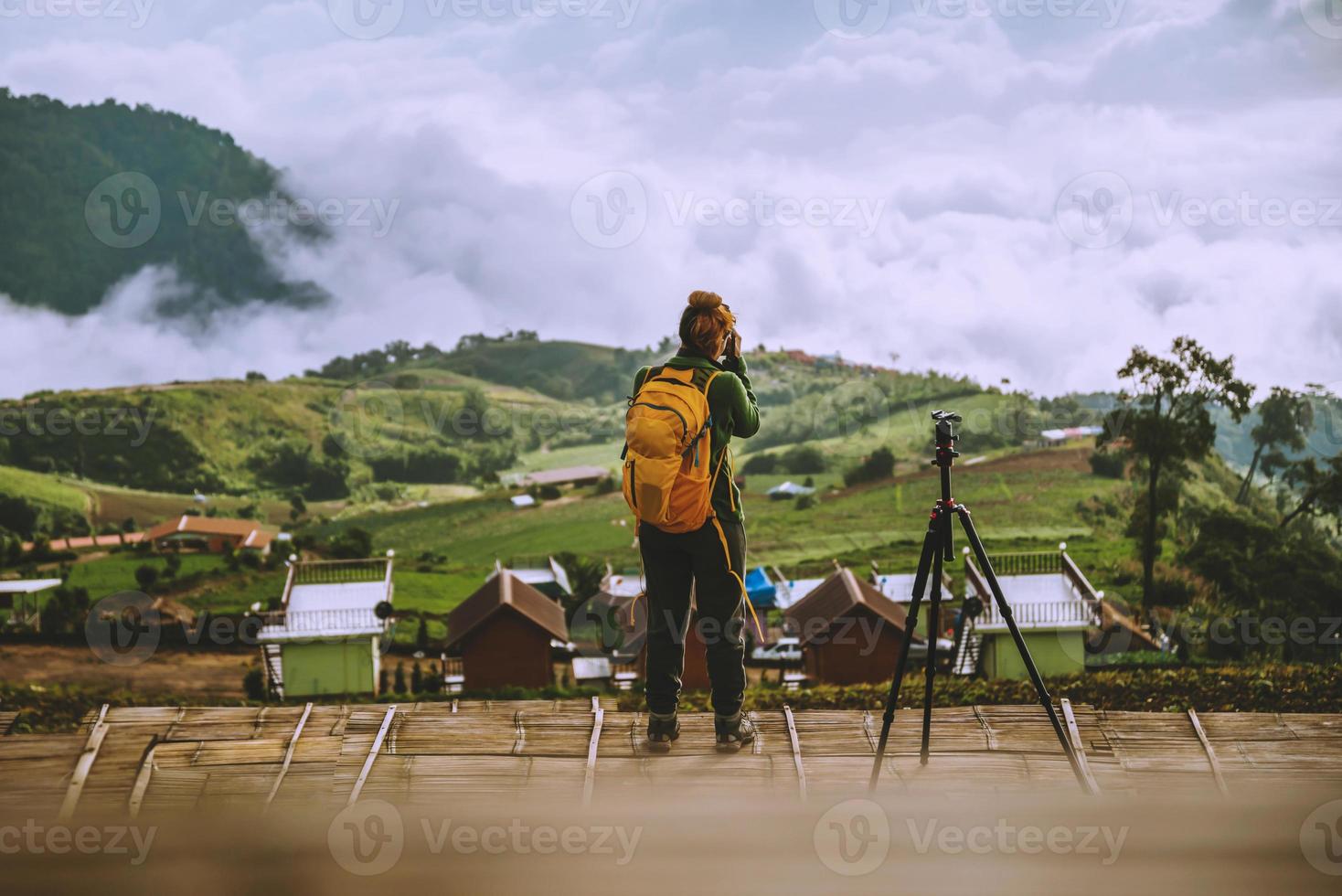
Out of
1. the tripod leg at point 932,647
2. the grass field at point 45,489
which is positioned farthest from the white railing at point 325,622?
the tripod leg at point 932,647

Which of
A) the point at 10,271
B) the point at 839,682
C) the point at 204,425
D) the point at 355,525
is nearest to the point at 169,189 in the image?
the point at 10,271

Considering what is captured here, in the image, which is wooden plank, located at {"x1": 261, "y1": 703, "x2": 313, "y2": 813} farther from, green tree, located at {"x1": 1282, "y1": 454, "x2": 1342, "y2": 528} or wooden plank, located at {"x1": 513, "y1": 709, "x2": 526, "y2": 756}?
green tree, located at {"x1": 1282, "y1": 454, "x2": 1342, "y2": 528}

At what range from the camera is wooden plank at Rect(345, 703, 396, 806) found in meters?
3.97

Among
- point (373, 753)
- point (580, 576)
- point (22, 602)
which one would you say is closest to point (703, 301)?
point (373, 753)

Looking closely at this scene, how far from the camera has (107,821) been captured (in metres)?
2.44

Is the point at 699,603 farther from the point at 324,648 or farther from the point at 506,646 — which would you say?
the point at 324,648

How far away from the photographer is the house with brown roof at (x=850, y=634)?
16.0 meters

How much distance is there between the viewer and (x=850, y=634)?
16062 mm

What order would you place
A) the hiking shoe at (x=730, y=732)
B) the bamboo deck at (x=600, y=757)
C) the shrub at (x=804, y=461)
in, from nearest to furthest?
the bamboo deck at (x=600, y=757), the hiking shoe at (x=730, y=732), the shrub at (x=804, y=461)

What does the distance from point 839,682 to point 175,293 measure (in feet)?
117

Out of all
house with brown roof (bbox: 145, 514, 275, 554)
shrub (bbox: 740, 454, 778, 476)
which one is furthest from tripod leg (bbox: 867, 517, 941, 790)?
shrub (bbox: 740, 454, 778, 476)

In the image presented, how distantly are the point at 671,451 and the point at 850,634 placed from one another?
492 inches

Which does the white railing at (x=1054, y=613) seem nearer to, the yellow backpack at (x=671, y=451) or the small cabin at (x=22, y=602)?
the yellow backpack at (x=671, y=451)

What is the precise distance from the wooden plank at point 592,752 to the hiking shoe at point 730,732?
0.50m
